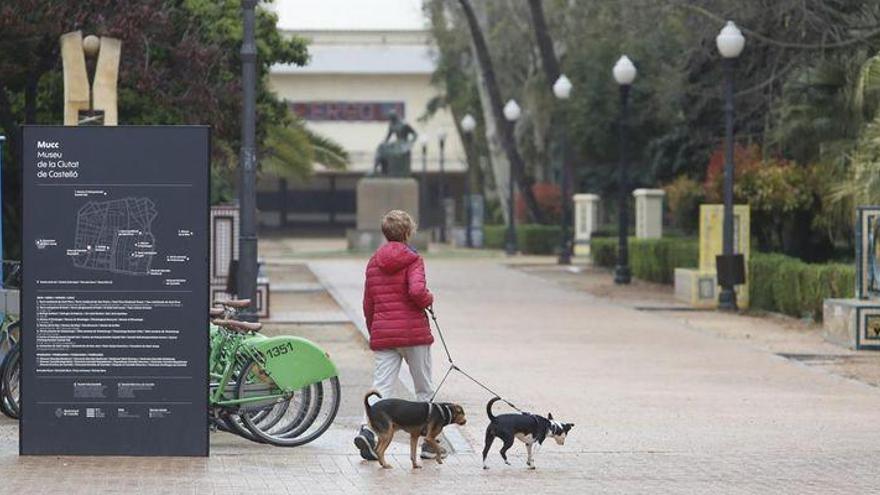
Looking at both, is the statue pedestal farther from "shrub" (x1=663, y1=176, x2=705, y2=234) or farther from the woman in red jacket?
the woman in red jacket

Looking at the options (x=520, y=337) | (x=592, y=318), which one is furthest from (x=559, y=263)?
(x=520, y=337)

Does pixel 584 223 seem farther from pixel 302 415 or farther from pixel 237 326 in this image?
pixel 237 326

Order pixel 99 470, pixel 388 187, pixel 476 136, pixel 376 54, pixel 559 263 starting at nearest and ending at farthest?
pixel 99 470, pixel 559 263, pixel 388 187, pixel 476 136, pixel 376 54

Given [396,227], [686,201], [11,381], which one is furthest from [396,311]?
[686,201]

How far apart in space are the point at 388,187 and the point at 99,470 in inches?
1734

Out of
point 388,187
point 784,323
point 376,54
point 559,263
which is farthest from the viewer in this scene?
point 376,54

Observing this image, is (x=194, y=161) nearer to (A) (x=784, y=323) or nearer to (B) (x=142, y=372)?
(B) (x=142, y=372)

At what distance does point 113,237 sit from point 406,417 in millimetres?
2104

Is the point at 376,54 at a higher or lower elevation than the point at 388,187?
higher

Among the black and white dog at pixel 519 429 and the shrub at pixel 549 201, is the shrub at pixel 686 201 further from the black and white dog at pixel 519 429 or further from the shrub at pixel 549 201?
the black and white dog at pixel 519 429

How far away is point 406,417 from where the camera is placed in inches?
449

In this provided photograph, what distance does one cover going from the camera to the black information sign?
11.6 meters

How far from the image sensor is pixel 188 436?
38.5ft

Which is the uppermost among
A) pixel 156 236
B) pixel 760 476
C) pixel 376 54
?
pixel 376 54
